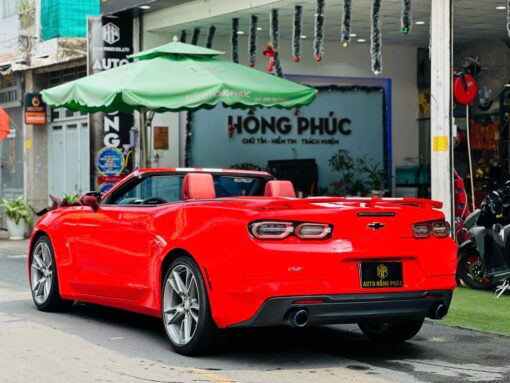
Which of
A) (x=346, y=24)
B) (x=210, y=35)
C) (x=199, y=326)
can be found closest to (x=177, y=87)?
(x=346, y=24)

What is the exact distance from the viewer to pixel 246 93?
1434 cm

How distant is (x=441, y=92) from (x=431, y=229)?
21.4 ft

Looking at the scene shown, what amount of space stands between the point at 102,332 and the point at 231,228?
7.07ft

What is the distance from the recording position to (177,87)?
1412 centimetres

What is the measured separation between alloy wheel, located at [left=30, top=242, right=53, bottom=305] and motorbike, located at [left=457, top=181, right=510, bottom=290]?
4959 millimetres

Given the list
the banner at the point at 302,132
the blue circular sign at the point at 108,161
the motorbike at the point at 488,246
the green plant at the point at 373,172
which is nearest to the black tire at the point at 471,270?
the motorbike at the point at 488,246

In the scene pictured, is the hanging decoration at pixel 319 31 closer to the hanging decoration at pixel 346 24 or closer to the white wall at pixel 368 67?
the hanging decoration at pixel 346 24

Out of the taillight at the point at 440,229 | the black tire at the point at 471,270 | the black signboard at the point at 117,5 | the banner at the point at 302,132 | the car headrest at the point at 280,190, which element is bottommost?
the black tire at the point at 471,270

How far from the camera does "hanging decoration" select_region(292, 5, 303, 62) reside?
16.3m

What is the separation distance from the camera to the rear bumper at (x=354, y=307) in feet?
23.1

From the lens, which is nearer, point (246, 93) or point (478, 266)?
point (478, 266)

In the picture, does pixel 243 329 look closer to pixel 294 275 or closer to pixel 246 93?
Answer: pixel 294 275

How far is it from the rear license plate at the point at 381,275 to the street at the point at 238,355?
1.96 feet

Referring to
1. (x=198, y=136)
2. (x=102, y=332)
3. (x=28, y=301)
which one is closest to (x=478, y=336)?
(x=102, y=332)
